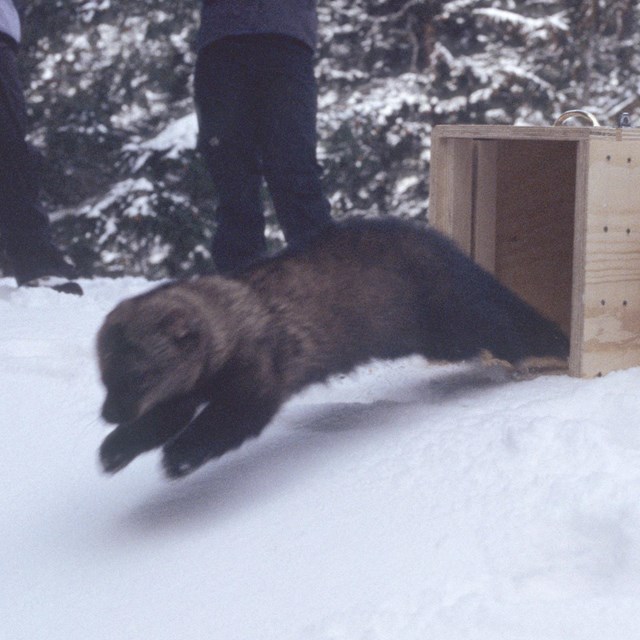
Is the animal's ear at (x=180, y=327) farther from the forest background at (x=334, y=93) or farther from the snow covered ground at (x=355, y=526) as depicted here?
the forest background at (x=334, y=93)

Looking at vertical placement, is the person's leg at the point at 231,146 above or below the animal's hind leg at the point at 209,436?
above

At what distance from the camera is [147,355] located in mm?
1977

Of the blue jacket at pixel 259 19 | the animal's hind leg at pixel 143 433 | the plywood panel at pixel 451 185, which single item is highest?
the blue jacket at pixel 259 19

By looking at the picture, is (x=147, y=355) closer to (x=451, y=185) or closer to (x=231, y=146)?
(x=451, y=185)

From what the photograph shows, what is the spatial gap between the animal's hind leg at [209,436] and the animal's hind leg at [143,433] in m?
0.03

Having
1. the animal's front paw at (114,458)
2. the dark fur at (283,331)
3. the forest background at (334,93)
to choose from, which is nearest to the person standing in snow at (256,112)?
the dark fur at (283,331)

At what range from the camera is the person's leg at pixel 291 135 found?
3.45 m

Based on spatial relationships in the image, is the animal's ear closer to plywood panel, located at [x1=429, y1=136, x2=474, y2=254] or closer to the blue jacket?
plywood panel, located at [x1=429, y1=136, x2=474, y2=254]

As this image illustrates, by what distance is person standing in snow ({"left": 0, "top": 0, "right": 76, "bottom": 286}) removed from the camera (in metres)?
4.45

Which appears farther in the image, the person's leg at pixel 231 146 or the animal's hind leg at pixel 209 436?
the person's leg at pixel 231 146

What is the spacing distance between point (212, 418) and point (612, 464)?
85cm

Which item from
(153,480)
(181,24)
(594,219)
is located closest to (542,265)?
(594,219)

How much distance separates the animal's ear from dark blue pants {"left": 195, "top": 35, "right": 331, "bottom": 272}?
142 centimetres

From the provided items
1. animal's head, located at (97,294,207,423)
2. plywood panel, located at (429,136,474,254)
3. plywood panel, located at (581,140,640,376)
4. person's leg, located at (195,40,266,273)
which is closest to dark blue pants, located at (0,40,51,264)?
person's leg, located at (195,40,266,273)
